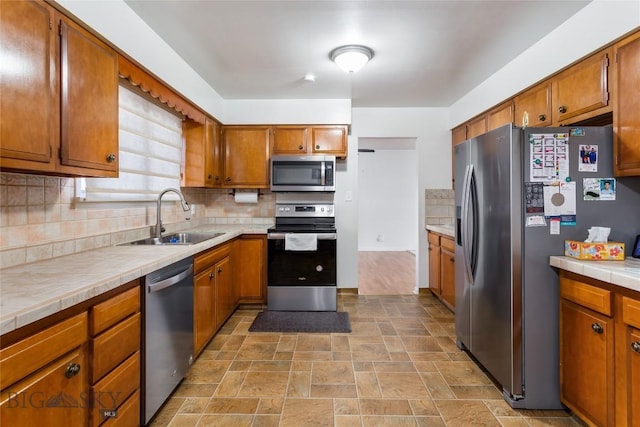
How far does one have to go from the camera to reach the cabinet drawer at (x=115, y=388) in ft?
4.03

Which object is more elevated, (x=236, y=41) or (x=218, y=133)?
(x=236, y=41)

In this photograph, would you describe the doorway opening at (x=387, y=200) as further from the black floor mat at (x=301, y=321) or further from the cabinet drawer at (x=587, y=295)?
the cabinet drawer at (x=587, y=295)

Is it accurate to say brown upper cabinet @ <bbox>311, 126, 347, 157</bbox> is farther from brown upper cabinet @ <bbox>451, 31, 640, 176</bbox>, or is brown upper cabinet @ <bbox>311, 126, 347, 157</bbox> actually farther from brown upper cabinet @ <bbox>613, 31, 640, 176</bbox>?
brown upper cabinet @ <bbox>613, 31, 640, 176</bbox>

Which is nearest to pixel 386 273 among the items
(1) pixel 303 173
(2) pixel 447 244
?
(2) pixel 447 244

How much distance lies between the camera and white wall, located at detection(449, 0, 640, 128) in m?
1.71

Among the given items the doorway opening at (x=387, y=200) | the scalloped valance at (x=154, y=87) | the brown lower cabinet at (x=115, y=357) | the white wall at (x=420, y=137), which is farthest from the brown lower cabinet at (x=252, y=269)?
the doorway opening at (x=387, y=200)

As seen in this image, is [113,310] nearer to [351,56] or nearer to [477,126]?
[351,56]

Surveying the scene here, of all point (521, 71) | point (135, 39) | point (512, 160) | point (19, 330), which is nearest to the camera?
point (19, 330)

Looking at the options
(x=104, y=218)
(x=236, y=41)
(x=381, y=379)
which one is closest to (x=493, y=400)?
(x=381, y=379)

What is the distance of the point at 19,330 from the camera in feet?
2.98

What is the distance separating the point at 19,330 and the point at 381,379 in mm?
1930

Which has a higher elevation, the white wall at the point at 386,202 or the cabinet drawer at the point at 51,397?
the white wall at the point at 386,202

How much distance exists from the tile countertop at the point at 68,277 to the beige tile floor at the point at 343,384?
90 cm

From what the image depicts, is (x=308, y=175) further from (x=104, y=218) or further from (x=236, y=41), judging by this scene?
(x=104, y=218)
